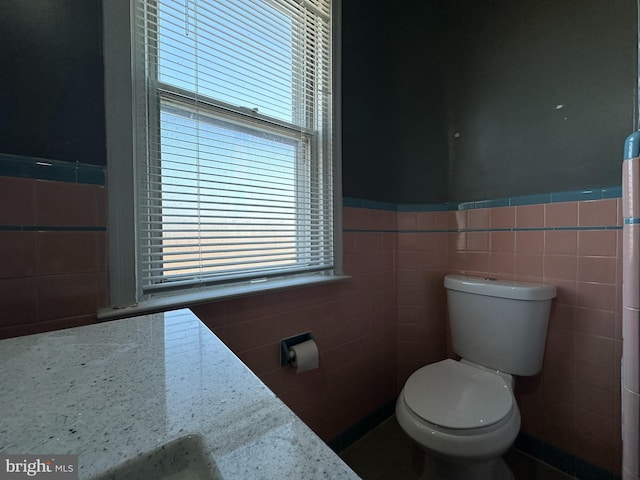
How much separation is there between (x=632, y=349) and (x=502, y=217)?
76cm

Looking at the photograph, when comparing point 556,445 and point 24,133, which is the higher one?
point 24,133

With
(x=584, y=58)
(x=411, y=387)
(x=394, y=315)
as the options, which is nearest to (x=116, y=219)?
(x=411, y=387)

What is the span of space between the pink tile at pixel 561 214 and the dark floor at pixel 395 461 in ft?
3.79

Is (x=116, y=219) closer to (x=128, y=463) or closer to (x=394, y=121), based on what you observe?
(x=128, y=463)

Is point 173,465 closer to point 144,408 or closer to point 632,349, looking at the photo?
point 144,408

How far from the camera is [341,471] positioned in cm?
25

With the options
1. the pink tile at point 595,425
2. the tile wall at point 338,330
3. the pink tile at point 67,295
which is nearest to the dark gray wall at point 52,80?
the pink tile at point 67,295

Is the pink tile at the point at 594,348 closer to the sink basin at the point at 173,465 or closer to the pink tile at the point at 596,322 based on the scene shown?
the pink tile at the point at 596,322

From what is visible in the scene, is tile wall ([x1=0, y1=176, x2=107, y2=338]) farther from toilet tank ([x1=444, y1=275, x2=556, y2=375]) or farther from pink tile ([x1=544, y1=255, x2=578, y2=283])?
pink tile ([x1=544, y1=255, x2=578, y2=283])

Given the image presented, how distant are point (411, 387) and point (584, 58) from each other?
1.62 metres

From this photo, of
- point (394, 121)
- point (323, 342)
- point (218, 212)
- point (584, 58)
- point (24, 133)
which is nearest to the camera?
point (24, 133)

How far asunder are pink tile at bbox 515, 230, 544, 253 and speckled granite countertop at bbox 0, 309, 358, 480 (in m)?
1.44

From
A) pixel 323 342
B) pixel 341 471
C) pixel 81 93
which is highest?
pixel 81 93

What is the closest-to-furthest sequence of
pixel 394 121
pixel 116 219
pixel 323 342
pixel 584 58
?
pixel 116 219 → pixel 584 58 → pixel 323 342 → pixel 394 121
